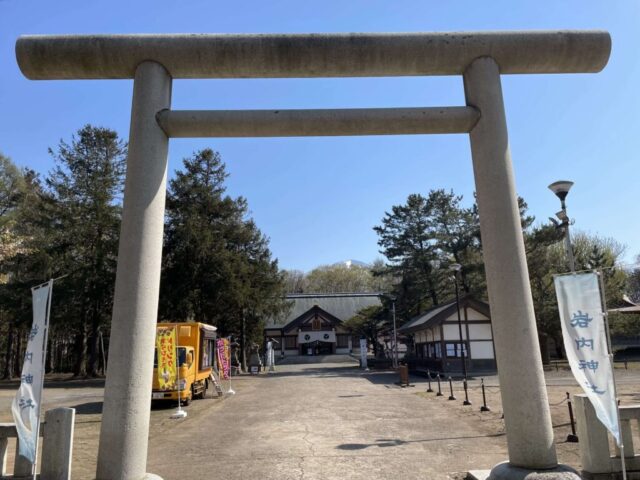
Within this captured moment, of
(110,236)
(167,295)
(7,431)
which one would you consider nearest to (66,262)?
(110,236)

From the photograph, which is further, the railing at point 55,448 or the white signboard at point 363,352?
the white signboard at point 363,352

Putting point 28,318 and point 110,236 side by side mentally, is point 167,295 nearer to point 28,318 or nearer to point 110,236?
point 110,236

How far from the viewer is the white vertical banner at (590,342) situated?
5008mm

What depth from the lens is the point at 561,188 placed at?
995 centimetres

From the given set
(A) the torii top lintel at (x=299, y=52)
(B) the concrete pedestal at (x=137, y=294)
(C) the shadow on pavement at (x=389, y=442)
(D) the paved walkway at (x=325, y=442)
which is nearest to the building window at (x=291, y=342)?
(D) the paved walkway at (x=325, y=442)

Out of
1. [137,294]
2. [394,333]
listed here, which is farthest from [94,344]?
[137,294]

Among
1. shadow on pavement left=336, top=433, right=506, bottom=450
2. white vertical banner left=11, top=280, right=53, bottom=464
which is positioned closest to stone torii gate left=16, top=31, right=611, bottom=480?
white vertical banner left=11, top=280, right=53, bottom=464

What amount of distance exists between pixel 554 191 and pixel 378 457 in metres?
6.68

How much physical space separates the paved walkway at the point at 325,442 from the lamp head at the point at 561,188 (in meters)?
5.28

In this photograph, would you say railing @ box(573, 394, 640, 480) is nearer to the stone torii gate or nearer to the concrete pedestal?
the stone torii gate

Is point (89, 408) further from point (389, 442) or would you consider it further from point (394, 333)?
point (394, 333)

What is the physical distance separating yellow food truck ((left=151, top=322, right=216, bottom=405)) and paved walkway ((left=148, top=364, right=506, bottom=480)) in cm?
85

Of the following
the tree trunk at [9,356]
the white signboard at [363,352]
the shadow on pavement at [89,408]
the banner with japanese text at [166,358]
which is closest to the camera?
the banner with japanese text at [166,358]

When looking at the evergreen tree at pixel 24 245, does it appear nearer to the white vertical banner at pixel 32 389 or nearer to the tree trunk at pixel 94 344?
the tree trunk at pixel 94 344
